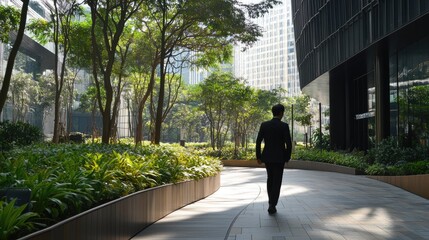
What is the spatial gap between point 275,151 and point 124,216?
311cm

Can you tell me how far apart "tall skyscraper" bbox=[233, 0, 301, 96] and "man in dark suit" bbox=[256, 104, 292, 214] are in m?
134

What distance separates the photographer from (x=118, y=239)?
6.52 m

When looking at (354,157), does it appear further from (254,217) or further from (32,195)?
(32,195)

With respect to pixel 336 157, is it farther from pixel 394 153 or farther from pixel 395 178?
pixel 395 178

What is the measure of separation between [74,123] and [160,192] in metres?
84.7

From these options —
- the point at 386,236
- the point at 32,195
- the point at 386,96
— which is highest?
the point at 386,96

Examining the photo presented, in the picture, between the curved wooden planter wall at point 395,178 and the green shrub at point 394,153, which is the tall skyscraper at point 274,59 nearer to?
the curved wooden planter wall at point 395,178

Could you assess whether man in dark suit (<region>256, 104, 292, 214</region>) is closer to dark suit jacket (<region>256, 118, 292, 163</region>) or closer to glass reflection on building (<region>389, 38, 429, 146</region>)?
dark suit jacket (<region>256, 118, 292, 163</region>)

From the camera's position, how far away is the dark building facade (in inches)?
801

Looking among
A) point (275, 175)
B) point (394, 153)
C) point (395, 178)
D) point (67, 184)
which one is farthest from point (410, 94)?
point (67, 184)

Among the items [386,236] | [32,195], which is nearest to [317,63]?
[386,236]

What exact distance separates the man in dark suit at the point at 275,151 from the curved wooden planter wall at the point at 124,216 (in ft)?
6.00

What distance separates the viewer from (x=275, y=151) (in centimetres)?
898

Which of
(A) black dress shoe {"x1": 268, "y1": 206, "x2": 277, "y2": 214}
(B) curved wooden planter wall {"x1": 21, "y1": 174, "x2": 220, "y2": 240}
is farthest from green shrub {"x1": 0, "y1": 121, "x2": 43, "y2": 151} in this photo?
(A) black dress shoe {"x1": 268, "y1": 206, "x2": 277, "y2": 214}
